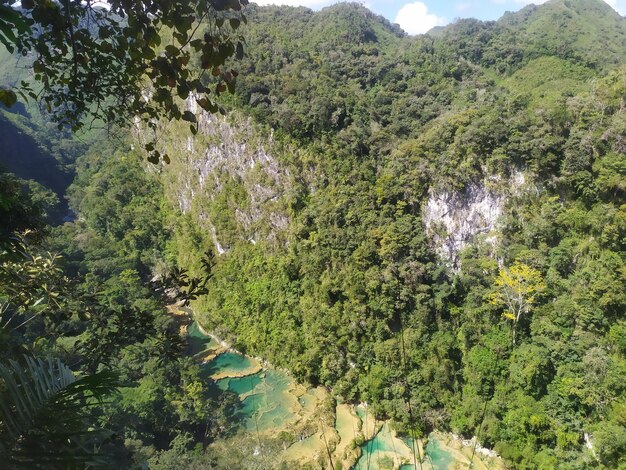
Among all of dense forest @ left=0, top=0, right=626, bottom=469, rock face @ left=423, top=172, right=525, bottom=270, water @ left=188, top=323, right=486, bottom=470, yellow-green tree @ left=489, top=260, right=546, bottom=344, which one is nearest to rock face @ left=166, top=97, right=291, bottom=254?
dense forest @ left=0, top=0, right=626, bottom=469

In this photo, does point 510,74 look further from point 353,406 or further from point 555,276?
point 353,406

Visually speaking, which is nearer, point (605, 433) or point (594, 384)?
point (605, 433)

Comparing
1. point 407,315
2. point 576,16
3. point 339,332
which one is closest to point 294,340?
point 339,332

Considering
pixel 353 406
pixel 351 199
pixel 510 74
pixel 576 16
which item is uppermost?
pixel 576 16

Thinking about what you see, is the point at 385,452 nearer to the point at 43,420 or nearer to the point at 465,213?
the point at 465,213

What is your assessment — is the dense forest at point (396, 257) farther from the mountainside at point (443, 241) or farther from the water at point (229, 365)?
the water at point (229, 365)

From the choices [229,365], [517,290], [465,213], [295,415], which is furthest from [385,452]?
[465,213]
